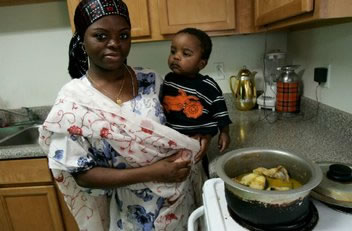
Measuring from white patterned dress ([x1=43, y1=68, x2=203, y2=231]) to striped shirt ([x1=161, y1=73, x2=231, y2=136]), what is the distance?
0.08 m

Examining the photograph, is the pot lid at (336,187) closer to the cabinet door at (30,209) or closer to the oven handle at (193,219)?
the oven handle at (193,219)

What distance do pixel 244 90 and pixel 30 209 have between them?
4.62 ft

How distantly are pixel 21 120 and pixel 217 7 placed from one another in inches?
59.3

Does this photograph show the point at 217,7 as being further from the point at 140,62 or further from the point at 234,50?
the point at 140,62

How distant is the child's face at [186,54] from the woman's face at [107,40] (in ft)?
0.87

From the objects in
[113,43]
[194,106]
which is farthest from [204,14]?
[113,43]

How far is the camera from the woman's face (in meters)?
0.74

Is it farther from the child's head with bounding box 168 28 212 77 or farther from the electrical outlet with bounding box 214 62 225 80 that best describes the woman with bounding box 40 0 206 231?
the electrical outlet with bounding box 214 62 225 80

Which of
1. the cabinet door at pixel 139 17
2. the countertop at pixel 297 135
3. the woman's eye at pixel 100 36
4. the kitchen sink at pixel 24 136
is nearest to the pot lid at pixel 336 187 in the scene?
the countertop at pixel 297 135

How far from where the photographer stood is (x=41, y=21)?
1.70 m

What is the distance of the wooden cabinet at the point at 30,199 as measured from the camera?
51.1 inches

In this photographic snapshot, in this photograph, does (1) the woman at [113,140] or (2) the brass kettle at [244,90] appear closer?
(1) the woman at [113,140]

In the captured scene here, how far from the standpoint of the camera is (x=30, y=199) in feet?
4.49

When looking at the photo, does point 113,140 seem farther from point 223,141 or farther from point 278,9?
point 278,9
